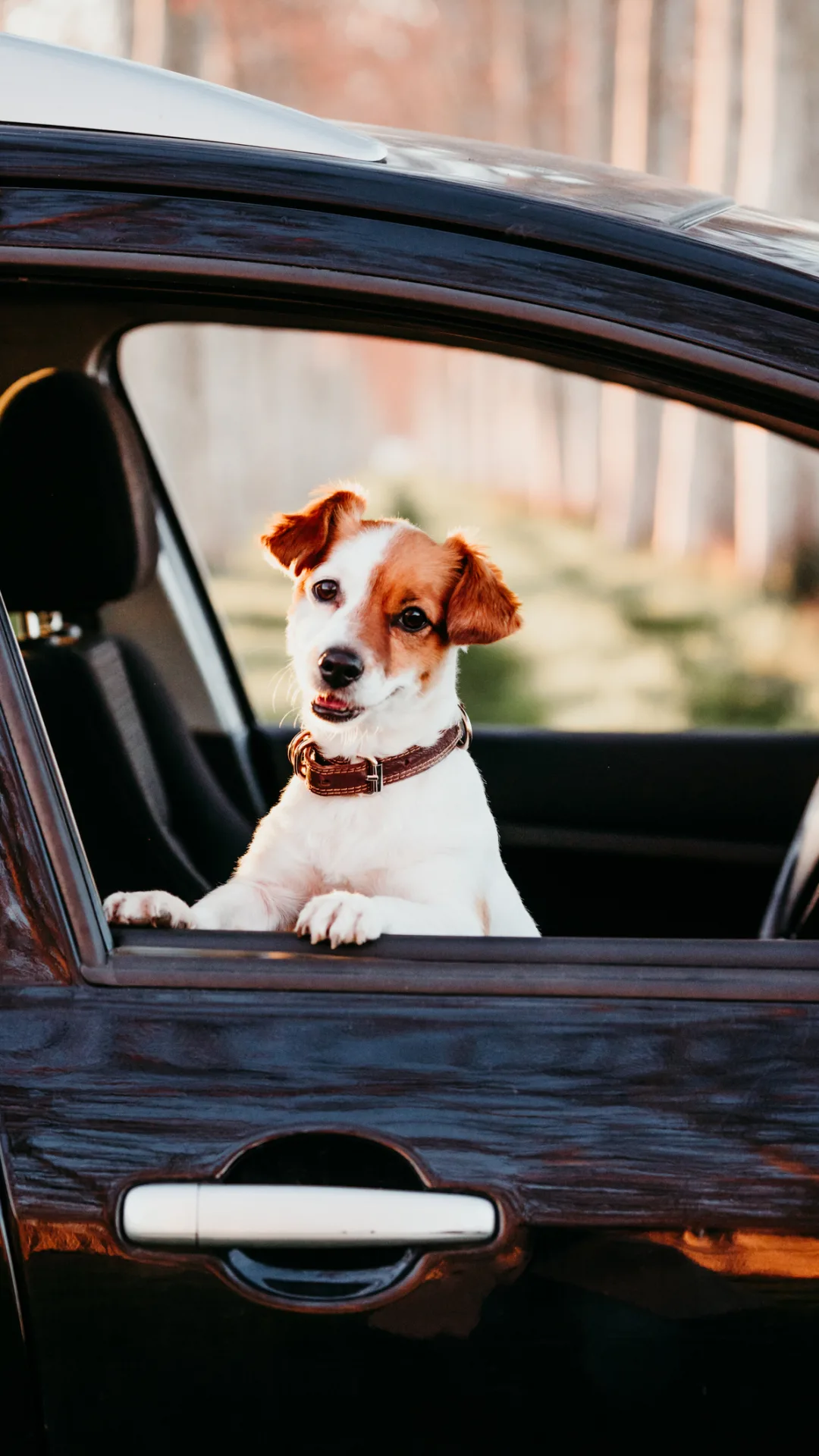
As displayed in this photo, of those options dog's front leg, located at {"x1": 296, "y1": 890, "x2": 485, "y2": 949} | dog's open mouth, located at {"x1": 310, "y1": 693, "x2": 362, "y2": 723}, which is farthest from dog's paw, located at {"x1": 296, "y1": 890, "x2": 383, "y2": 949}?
dog's open mouth, located at {"x1": 310, "y1": 693, "x2": 362, "y2": 723}

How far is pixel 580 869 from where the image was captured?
10.2ft

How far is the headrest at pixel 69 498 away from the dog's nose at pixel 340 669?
66 cm

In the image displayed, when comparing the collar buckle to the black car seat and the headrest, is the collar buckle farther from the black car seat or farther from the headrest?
the headrest

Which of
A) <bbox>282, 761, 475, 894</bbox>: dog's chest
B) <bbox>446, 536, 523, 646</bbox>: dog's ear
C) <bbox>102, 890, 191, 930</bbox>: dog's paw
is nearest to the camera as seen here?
<bbox>102, 890, 191, 930</bbox>: dog's paw

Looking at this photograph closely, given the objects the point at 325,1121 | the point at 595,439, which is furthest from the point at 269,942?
the point at 595,439

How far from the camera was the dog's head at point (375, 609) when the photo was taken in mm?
2338

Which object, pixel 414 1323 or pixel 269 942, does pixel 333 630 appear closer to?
pixel 269 942

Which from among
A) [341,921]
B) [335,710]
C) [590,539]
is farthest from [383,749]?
[590,539]

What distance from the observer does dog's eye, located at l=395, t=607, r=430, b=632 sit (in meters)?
2.51

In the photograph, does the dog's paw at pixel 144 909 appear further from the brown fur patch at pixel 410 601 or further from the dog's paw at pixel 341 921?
the brown fur patch at pixel 410 601

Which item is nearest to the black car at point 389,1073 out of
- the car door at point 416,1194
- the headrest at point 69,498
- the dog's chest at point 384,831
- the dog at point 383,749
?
the car door at point 416,1194

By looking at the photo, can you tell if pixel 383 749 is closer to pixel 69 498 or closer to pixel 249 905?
pixel 249 905

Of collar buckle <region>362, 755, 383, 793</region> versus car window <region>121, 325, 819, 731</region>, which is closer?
A: collar buckle <region>362, 755, 383, 793</region>

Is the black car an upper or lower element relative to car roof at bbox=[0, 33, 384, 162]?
lower
